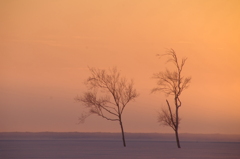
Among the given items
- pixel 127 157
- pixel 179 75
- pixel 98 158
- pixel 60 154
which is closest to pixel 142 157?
pixel 127 157

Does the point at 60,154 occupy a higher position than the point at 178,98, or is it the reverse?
the point at 178,98

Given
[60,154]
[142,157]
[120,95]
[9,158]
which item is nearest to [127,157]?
[142,157]

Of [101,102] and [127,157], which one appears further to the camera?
[101,102]

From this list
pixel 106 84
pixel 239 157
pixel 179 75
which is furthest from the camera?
pixel 106 84

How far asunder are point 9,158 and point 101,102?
12073 mm

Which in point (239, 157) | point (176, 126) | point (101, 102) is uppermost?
point (101, 102)

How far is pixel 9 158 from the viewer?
93.7 ft

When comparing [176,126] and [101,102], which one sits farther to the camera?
[101,102]

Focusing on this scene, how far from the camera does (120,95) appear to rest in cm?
3875

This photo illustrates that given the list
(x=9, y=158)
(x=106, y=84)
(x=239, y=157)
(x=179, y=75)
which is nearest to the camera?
(x=9, y=158)

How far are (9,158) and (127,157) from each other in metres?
7.26

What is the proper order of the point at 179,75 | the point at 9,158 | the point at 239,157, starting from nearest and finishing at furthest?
1. the point at 9,158
2. the point at 239,157
3. the point at 179,75

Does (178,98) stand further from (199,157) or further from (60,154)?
(60,154)

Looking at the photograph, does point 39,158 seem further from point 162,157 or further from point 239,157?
point 239,157
